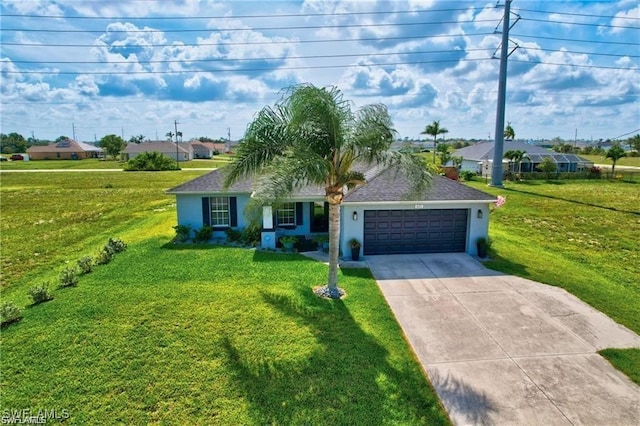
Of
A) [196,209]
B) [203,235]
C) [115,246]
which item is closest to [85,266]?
[115,246]

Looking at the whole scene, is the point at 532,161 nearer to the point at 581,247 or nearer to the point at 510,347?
the point at 581,247

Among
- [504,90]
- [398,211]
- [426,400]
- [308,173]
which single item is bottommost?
[426,400]

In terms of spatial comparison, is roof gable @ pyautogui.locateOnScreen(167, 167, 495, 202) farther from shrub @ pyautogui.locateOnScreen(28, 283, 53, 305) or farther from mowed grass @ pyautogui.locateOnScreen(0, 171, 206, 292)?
shrub @ pyautogui.locateOnScreen(28, 283, 53, 305)

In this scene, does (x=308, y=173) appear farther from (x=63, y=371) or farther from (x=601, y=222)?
(x=601, y=222)

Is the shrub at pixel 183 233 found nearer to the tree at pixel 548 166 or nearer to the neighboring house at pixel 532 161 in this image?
the neighboring house at pixel 532 161

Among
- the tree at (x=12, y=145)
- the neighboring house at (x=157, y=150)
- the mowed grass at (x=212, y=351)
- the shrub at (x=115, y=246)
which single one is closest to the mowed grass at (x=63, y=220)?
the shrub at (x=115, y=246)

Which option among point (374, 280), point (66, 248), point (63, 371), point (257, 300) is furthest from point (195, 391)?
point (66, 248)

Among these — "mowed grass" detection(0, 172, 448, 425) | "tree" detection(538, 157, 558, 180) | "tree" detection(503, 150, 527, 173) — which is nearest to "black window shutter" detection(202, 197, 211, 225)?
"mowed grass" detection(0, 172, 448, 425)
